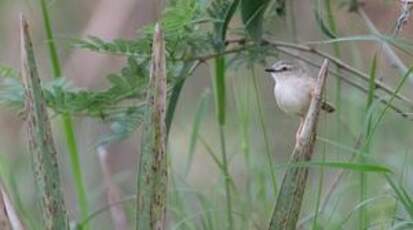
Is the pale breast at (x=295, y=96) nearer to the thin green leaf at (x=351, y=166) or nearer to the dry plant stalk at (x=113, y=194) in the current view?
the thin green leaf at (x=351, y=166)

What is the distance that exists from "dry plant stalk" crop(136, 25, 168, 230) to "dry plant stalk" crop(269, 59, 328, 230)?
17 cm

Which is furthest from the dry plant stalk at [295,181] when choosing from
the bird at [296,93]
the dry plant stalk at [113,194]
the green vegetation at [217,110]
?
the dry plant stalk at [113,194]

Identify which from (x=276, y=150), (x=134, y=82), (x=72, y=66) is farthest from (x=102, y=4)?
(x=134, y=82)

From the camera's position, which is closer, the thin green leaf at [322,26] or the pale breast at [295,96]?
the pale breast at [295,96]

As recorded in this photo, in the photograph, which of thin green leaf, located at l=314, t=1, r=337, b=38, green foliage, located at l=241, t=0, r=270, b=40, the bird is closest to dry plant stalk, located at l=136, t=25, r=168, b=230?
the bird

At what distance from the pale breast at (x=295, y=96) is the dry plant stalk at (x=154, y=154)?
0.30 m

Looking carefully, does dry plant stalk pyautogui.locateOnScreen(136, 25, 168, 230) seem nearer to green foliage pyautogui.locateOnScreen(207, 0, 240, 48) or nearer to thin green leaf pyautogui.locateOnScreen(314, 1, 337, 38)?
green foliage pyautogui.locateOnScreen(207, 0, 240, 48)

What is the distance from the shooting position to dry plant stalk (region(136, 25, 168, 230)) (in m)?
1.67

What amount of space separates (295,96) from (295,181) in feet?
0.74

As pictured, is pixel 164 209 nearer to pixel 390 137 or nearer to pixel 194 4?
pixel 194 4

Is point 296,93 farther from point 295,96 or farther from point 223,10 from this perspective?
point 223,10

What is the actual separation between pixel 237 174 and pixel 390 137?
0.47m

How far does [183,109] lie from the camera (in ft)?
14.3

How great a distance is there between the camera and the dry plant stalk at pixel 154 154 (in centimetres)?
167
